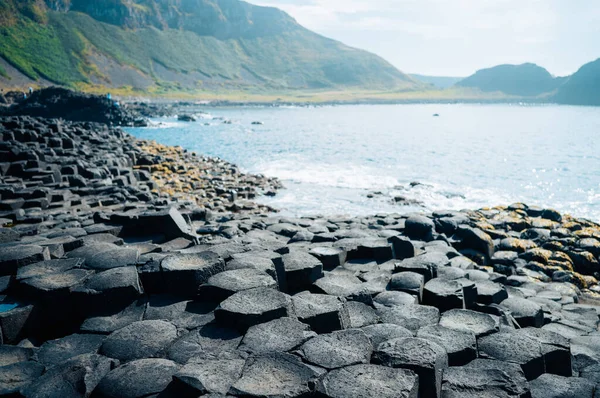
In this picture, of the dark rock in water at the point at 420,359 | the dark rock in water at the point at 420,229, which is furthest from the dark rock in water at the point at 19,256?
the dark rock in water at the point at 420,229

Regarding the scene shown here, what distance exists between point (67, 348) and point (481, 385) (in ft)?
13.9

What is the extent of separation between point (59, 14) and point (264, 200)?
636 ft

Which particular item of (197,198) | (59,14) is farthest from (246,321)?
(59,14)

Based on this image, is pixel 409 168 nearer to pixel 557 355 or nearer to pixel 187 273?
pixel 557 355

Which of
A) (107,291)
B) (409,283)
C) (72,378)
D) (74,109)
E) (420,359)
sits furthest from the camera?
(74,109)

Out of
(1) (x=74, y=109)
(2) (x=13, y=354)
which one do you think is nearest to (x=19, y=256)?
(2) (x=13, y=354)

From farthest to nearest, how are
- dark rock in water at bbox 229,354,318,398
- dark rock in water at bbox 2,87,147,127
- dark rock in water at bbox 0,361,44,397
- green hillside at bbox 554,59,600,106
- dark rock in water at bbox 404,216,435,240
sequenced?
green hillside at bbox 554,59,600,106
dark rock in water at bbox 2,87,147,127
dark rock in water at bbox 404,216,435,240
dark rock in water at bbox 0,361,44,397
dark rock in water at bbox 229,354,318,398

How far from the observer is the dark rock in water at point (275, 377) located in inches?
135

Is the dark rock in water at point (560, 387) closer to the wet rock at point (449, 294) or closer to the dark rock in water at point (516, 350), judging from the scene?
the dark rock in water at point (516, 350)

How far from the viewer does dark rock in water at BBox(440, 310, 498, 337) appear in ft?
16.6

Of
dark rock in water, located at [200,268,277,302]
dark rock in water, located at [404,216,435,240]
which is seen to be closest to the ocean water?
dark rock in water, located at [404,216,435,240]

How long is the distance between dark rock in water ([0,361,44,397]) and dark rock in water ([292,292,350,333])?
2658mm

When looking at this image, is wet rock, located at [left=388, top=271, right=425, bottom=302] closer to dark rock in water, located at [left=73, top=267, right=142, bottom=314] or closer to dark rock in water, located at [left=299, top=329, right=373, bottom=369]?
dark rock in water, located at [left=299, top=329, right=373, bottom=369]

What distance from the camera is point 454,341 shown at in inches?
182
